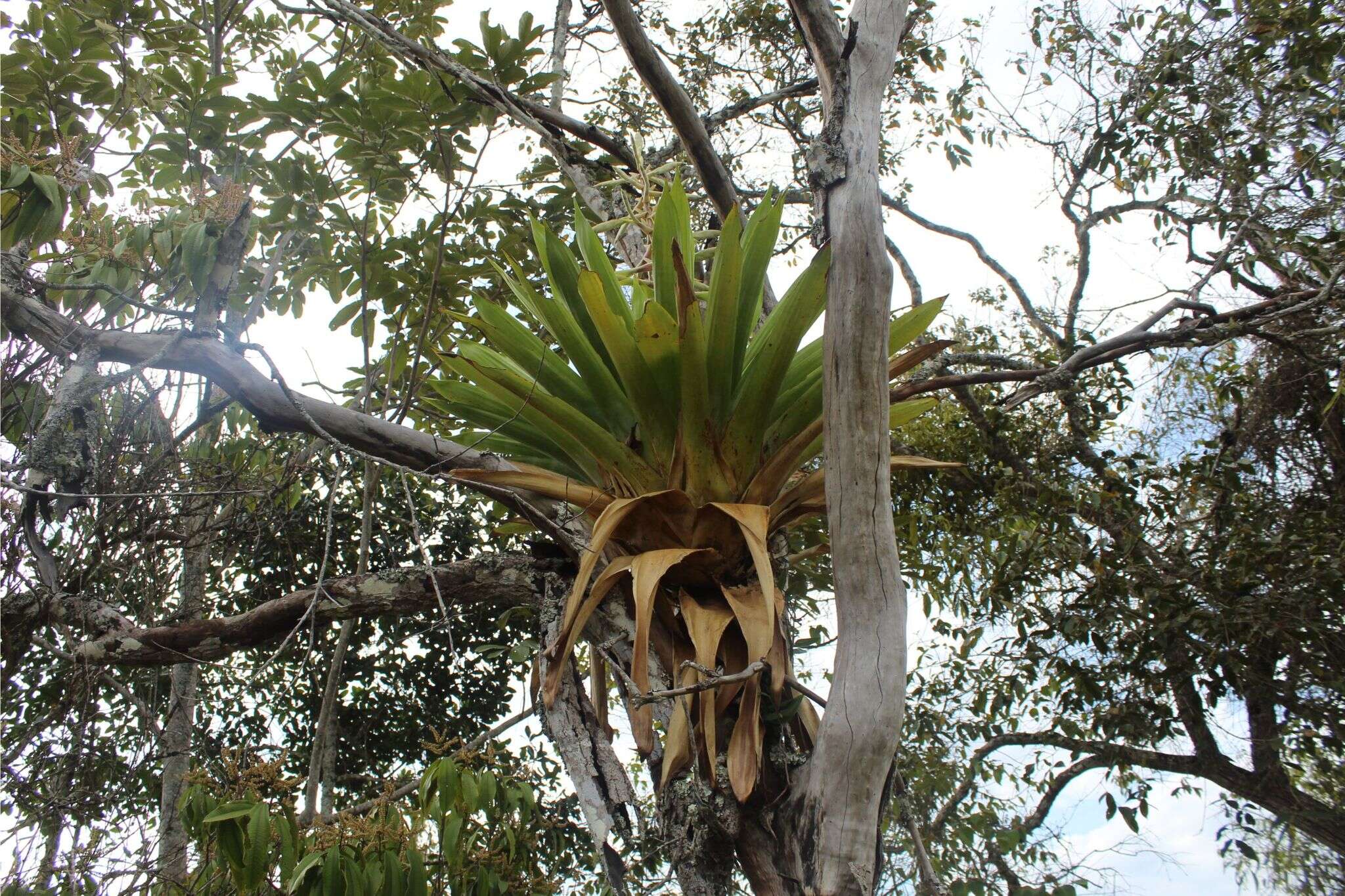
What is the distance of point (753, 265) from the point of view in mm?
1876

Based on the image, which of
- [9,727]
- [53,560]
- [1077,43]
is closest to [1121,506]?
[1077,43]

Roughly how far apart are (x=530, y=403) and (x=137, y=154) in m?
2.47

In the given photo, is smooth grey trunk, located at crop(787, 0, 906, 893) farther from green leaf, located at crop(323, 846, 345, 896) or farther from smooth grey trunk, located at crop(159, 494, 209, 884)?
smooth grey trunk, located at crop(159, 494, 209, 884)

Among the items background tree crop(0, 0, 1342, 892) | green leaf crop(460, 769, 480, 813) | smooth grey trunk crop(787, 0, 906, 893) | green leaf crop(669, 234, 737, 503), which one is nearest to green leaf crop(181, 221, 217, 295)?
background tree crop(0, 0, 1342, 892)

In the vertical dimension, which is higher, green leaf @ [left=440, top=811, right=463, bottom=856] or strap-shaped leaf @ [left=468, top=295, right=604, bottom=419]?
strap-shaped leaf @ [left=468, top=295, right=604, bottom=419]

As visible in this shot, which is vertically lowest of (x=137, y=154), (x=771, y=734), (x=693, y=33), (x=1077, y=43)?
(x=771, y=734)

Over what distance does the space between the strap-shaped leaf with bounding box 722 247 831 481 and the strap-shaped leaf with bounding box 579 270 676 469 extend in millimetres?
134

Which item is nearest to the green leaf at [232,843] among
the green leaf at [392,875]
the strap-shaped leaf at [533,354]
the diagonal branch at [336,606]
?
the green leaf at [392,875]

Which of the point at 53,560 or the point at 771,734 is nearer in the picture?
the point at 771,734

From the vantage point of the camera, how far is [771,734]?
5.43 ft

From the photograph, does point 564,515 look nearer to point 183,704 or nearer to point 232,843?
point 232,843

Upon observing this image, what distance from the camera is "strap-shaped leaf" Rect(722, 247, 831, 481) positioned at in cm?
176

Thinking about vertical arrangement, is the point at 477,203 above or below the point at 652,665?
above

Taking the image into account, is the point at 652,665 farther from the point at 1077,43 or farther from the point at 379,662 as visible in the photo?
the point at 1077,43
